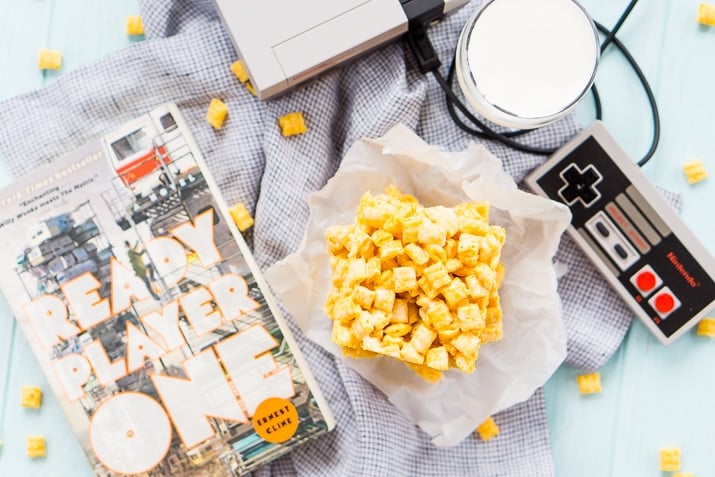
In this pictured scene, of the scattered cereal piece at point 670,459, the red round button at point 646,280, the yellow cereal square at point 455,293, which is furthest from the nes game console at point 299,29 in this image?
the scattered cereal piece at point 670,459

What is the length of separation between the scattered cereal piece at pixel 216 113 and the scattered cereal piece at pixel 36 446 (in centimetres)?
43

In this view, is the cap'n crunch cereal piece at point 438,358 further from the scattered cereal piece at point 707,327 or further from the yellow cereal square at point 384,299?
the scattered cereal piece at point 707,327

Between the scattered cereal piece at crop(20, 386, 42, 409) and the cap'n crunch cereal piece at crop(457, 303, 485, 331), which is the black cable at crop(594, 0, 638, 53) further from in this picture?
the scattered cereal piece at crop(20, 386, 42, 409)

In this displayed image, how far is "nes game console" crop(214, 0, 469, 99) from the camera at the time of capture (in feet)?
2.55

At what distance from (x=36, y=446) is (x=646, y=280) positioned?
0.75 meters

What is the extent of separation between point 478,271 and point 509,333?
0.15 meters

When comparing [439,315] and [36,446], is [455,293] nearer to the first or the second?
[439,315]

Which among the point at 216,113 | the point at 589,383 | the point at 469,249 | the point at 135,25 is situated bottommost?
the point at 589,383

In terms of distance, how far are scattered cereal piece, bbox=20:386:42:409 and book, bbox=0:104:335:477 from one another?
0.05 meters

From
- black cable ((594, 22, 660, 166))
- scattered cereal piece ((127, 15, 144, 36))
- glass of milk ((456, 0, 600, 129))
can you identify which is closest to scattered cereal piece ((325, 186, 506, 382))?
glass of milk ((456, 0, 600, 129))

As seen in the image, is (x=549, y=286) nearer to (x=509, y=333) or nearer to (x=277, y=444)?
(x=509, y=333)

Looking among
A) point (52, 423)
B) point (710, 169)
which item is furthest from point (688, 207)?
point (52, 423)

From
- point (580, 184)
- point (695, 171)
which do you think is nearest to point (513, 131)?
point (580, 184)

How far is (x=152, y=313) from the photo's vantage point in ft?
2.77
